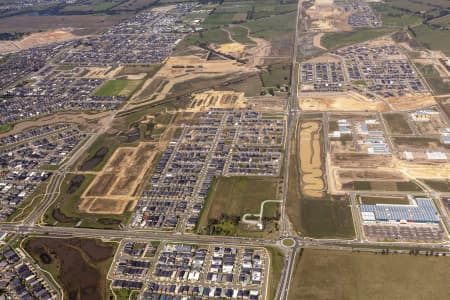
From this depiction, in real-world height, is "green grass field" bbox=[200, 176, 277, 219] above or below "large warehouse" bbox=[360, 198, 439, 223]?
below

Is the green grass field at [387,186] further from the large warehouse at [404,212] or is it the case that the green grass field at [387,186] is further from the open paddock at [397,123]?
the open paddock at [397,123]

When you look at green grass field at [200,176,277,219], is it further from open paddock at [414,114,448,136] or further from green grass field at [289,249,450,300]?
open paddock at [414,114,448,136]

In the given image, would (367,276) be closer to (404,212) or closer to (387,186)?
(404,212)

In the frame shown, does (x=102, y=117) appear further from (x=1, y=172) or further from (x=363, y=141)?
(x=363, y=141)

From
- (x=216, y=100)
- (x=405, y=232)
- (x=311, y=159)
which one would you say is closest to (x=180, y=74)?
(x=216, y=100)

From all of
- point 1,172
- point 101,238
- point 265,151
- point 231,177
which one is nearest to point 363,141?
point 265,151

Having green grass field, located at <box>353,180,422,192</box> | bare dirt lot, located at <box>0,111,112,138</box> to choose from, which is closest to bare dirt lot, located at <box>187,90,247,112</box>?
bare dirt lot, located at <box>0,111,112,138</box>
